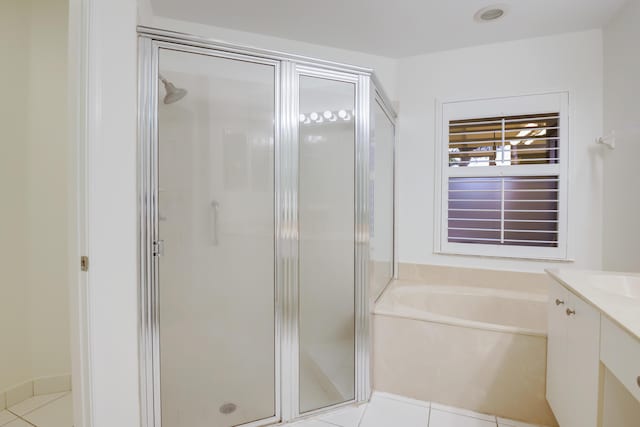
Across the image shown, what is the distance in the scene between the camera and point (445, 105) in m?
2.55

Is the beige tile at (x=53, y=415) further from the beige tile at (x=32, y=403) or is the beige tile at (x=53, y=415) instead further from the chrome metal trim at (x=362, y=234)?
the chrome metal trim at (x=362, y=234)

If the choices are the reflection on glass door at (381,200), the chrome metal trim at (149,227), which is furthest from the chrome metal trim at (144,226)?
the reflection on glass door at (381,200)

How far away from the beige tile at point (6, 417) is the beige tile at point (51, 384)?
152 millimetres

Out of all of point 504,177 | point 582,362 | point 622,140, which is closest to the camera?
point 582,362

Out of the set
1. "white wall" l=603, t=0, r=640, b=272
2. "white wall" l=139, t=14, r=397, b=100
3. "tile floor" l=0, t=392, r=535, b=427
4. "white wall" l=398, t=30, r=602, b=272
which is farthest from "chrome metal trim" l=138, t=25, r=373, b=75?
"tile floor" l=0, t=392, r=535, b=427

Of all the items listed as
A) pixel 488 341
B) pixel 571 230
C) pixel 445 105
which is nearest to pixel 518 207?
pixel 571 230

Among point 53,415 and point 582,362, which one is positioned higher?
point 582,362

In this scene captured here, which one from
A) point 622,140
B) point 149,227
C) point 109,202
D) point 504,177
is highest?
point 622,140

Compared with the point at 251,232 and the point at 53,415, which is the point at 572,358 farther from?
the point at 53,415

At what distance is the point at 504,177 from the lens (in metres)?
2.42

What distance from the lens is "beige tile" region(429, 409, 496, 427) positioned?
1664 millimetres

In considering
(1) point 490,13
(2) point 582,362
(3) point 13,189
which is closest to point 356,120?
(1) point 490,13

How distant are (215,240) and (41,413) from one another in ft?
4.60

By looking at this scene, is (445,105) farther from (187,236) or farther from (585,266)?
(187,236)
